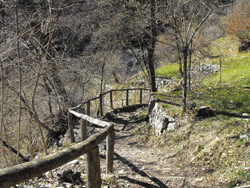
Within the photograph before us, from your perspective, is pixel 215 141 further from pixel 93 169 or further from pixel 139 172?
pixel 93 169

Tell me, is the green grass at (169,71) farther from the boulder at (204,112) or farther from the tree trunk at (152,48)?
the boulder at (204,112)

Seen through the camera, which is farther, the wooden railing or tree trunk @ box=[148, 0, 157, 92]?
tree trunk @ box=[148, 0, 157, 92]

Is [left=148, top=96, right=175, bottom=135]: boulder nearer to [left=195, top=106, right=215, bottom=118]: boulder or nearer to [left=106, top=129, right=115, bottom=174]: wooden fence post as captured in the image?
[left=195, top=106, right=215, bottom=118]: boulder

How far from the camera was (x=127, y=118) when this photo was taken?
10805 mm

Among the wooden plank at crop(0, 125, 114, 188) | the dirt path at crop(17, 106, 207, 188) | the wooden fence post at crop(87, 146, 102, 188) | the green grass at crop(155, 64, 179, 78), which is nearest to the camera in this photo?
the wooden plank at crop(0, 125, 114, 188)

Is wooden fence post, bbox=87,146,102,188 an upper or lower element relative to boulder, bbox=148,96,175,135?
upper

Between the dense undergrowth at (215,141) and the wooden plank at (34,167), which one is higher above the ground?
the wooden plank at (34,167)

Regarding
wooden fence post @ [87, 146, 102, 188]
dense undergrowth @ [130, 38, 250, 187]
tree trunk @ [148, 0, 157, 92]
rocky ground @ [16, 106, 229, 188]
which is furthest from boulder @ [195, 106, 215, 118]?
tree trunk @ [148, 0, 157, 92]

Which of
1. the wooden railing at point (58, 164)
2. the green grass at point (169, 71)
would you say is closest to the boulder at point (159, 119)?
the wooden railing at point (58, 164)

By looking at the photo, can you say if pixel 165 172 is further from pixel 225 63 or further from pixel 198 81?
pixel 225 63

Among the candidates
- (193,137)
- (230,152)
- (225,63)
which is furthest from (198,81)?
(230,152)

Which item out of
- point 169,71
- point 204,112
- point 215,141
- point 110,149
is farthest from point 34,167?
point 169,71

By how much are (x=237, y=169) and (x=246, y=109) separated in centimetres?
295

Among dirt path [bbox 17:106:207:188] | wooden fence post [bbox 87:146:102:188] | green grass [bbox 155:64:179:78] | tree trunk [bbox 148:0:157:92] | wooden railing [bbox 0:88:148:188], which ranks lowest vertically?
dirt path [bbox 17:106:207:188]
